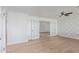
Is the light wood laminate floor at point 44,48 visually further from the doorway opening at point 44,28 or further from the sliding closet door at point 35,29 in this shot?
the doorway opening at point 44,28

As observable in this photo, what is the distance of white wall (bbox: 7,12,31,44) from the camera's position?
19.5 feet

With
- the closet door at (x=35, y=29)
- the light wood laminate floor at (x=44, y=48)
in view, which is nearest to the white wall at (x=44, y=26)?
the closet door at (x=35, y=29)

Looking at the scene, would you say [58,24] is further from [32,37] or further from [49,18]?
[32,37]

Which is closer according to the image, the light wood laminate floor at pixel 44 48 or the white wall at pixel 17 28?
the light wood laminate floor at pixel 44 48

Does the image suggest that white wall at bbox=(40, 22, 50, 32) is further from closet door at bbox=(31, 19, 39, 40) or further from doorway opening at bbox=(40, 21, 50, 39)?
closet door at bbox=(31, 19, 39, 40)

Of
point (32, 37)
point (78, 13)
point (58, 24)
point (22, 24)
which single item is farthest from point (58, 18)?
point (22, 24)

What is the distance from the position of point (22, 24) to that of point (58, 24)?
128 inches

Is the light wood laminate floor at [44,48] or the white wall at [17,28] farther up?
the white wall at [17,28]

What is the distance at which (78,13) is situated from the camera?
8055 millimetres

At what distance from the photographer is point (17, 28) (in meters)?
6.45

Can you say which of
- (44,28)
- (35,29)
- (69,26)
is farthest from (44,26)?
(69,26)

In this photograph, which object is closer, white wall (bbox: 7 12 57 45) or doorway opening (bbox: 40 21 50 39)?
white wall (bbox: 7 12 57 45)

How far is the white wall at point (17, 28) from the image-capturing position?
594 centimetres

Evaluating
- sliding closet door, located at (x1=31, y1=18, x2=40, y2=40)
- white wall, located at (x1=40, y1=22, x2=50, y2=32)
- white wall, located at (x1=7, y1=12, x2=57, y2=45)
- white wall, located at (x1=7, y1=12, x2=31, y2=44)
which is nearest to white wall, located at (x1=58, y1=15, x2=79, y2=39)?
white wall, located at (x1=7, y1=12, x2=57, y2=45)
